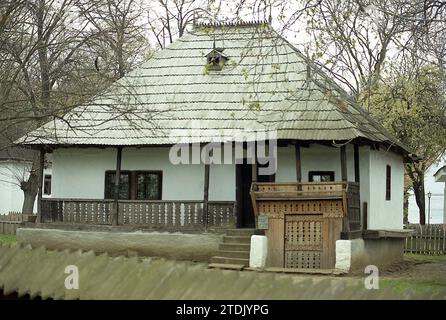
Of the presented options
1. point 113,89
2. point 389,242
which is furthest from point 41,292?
point 389,242

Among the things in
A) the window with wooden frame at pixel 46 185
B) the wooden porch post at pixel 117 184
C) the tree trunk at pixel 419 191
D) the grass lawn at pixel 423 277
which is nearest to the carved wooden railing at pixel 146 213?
the wooden porch post at pixel 117 184

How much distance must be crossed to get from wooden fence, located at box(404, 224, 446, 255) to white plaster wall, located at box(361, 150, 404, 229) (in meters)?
4.83

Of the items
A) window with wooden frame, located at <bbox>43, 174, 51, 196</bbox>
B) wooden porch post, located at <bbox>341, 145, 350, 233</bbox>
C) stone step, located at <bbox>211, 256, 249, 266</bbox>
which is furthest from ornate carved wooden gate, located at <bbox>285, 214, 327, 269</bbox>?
window with wooden frame, located at <bbox>43, 174, 51, 196</bbox>

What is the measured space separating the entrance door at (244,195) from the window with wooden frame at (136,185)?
8.33ft

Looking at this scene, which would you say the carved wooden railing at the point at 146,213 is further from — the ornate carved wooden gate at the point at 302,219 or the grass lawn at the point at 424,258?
the grass lawn at the point at 424,258

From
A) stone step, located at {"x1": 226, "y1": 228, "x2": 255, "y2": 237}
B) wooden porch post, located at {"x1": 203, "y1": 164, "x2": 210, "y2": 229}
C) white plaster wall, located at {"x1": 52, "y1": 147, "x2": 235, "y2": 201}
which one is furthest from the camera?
white plaster wall, located at {"x1": 52, "y1": 147, "x2": 235, "y2": 201}

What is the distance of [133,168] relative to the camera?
2064 centimetres

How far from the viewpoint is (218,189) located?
19953mm

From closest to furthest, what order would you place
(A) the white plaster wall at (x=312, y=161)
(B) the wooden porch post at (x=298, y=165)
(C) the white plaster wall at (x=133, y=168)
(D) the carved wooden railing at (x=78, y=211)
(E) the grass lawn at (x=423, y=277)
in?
(E) the grass lawn at (x=423, y=277), (B) the wooden porch post at (x=298, y=165), (A) the white plaster wall at (x=312, y=161), (D) the carved wooden railing at (x=78, y=211), (C) the white plaster wall at (x=133, y=168)

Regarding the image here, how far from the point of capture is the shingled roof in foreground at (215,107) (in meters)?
18.0

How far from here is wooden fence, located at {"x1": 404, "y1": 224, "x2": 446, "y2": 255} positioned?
27.1 m

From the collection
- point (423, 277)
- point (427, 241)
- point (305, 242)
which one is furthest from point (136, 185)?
point (427, 241)

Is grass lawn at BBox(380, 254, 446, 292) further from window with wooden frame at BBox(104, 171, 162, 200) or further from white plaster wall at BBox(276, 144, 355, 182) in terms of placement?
window with wooden frame at BBox(104, 171, 162, 200)
